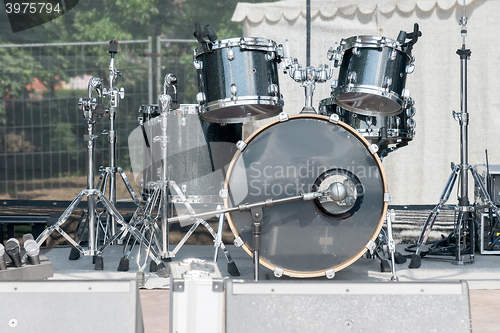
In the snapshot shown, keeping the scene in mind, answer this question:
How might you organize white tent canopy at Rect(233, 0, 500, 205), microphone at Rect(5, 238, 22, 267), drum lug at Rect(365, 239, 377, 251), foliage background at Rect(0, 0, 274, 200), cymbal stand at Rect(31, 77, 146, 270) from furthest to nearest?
foliage background at Rect(0, 0, 274, 200), white tent canopy at Rect(233, 0, 500, 205), cymbal stand at Rect(31, 77, 146, 270), drum lug at Rect(365, 239, 377, 251), microphone at Rect(5, 238, 22, 267)

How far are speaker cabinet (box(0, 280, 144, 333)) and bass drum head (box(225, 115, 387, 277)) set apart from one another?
1.68 meters

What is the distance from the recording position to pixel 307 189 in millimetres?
3285

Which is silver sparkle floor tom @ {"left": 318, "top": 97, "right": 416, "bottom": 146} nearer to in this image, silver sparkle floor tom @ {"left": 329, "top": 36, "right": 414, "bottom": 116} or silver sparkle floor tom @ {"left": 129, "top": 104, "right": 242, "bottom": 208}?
silver sparkle floor tom @ {"left": 329, "top": 36, "right": 414, "bottom": 116}

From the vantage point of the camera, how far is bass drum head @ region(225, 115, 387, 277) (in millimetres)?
3275

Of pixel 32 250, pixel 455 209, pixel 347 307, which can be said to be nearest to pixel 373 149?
pixel 455 209

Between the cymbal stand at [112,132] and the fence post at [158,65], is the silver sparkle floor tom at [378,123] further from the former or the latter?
the fence post at [158,65]

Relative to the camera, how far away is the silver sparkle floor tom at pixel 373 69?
344 cm

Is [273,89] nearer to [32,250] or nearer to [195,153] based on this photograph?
[195,153]

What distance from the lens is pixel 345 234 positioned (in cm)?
328

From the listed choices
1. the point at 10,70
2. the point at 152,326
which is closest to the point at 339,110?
the point at 152,326

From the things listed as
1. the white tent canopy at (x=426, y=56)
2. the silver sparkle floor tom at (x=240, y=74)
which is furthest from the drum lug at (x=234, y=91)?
the white tent canopy at (x=426, y=56)

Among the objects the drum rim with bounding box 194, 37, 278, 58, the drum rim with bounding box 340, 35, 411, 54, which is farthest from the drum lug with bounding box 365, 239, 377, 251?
the drum rim with bounding box 194, 37, 278, 58

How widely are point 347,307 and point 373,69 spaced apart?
2140 mm

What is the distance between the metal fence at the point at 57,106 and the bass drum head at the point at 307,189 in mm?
3573
